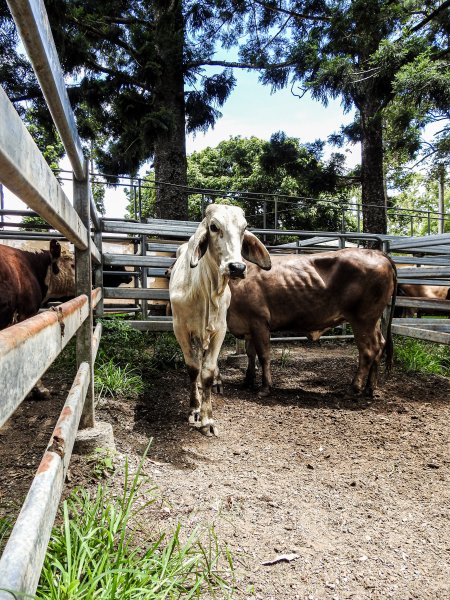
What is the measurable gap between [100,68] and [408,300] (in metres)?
7.84

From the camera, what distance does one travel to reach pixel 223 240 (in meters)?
3.25

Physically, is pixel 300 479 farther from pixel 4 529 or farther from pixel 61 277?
pixel 61 277

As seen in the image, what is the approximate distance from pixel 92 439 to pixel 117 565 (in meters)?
1.10

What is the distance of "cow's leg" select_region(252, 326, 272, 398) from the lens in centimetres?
484

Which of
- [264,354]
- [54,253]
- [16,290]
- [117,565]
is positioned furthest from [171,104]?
[117,565]

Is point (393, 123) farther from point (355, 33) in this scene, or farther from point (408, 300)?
point (408, 300)

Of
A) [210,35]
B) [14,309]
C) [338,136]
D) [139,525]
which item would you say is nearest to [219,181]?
[338,136]

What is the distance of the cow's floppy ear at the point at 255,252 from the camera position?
376 centimetres

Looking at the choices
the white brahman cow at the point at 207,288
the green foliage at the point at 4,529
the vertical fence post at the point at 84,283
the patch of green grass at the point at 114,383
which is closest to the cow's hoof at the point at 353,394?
the white brahman cow at the point at 207,288

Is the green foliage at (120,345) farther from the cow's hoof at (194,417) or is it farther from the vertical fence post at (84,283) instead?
the vertical fence post at (84,283)

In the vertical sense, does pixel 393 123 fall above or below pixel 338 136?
below

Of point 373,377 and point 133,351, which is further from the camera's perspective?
point 133,351

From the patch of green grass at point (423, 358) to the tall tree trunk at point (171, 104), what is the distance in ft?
17.7

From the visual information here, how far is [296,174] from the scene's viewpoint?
41.5 feet
